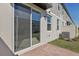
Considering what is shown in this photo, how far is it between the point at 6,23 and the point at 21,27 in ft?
4.17

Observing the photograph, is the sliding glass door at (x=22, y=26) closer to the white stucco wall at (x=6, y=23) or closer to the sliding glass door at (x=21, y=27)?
the sliding glass door at (x=21, y=27)

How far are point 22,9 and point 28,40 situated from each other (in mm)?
1990

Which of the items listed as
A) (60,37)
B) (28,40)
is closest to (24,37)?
(28,40)

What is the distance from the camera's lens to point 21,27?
26.0ft

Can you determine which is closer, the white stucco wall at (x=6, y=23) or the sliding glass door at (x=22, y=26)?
the white stucco wall at (x=6, y=23)

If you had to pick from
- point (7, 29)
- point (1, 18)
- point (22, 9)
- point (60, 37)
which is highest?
point (22, 9)

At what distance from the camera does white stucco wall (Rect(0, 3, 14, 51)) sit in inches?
263

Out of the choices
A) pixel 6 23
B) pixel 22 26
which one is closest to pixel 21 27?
pixel 22 26

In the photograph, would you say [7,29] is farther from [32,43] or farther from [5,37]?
[32,43]

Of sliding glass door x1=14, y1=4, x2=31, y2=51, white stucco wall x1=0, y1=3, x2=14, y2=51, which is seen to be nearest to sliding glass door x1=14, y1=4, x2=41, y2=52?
sliding glass door x1=14, y1=4, x2=31, y2=51

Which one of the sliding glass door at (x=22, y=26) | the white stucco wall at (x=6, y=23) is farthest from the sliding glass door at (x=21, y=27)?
the white stucco wall at (x=6, y=23)

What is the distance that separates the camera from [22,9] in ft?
26.5

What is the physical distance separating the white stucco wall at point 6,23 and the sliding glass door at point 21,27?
0.41m

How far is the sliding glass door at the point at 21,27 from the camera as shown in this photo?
7.41 m
